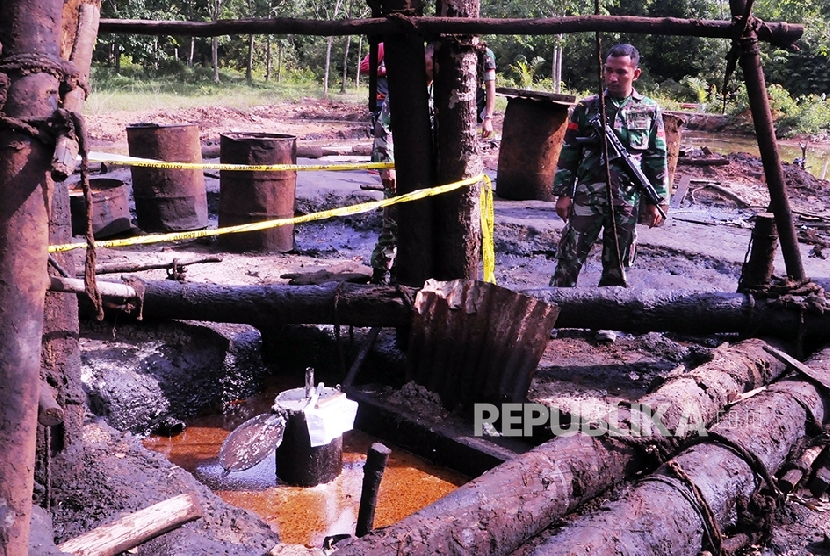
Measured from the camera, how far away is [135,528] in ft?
8.14

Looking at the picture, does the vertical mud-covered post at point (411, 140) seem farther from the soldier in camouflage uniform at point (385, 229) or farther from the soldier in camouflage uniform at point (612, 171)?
the soldier in camouflage uniform at point (612, 171)

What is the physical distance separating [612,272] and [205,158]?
8628mm

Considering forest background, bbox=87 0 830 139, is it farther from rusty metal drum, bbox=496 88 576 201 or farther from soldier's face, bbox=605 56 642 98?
soldier's face, bbox=605 56 642 98

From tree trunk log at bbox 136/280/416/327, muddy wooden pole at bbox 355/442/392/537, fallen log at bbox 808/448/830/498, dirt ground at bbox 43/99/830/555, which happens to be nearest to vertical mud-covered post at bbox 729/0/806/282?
dirt ground at bbox 43/99/830/555

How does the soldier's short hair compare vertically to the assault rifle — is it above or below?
above

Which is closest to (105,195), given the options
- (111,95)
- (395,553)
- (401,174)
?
(401,174)

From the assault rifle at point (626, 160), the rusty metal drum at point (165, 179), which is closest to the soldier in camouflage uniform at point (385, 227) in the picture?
the assault rifle at point (626, 160)

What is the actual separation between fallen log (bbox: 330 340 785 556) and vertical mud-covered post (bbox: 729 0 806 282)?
1.25 metres

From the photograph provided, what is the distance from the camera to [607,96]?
5500mm

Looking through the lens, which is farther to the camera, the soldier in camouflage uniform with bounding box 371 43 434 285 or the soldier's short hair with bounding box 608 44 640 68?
the soldier in camouflage uniform with bounding box 371 43 434 285

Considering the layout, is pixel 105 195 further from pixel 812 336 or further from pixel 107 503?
pixel 812 336

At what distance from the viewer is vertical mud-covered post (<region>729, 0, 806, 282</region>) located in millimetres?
4074

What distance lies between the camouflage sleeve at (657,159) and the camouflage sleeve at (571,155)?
48cm

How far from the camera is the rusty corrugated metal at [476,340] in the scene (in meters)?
4.11
